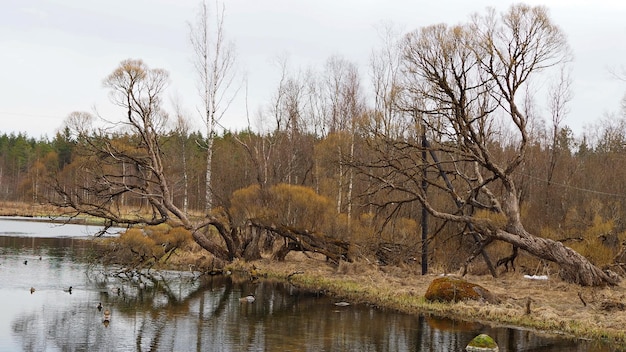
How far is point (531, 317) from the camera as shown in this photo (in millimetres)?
19109

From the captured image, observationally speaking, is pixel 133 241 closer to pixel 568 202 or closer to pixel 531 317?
pixel 531 317

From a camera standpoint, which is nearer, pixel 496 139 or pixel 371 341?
pixel 371 341

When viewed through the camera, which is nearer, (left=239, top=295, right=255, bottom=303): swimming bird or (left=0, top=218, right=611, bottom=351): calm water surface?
(left=0, top=218, right=611, bottom=351): calm water surface

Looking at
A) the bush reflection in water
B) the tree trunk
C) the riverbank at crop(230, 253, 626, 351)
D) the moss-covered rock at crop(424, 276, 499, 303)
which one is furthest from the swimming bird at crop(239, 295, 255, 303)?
the tree trunk

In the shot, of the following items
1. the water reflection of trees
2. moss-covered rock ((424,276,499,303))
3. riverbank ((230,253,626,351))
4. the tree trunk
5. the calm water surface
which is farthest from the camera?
the tree trunk

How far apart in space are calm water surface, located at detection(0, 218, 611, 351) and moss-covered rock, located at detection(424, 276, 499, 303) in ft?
5.05

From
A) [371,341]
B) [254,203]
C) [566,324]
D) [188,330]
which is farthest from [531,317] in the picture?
[254,203]

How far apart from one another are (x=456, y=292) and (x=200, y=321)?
333 inches

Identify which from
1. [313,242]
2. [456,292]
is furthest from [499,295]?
[313,242]

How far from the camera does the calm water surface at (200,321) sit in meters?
15.7

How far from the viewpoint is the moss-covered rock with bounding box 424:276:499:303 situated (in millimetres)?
21245

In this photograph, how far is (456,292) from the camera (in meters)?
21.5

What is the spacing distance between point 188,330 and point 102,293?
7.48 meters

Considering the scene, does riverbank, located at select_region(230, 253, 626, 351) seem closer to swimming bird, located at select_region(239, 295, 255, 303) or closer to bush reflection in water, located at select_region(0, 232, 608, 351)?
bush reflection in water, located at select_region(0, 232, 608, 351)
